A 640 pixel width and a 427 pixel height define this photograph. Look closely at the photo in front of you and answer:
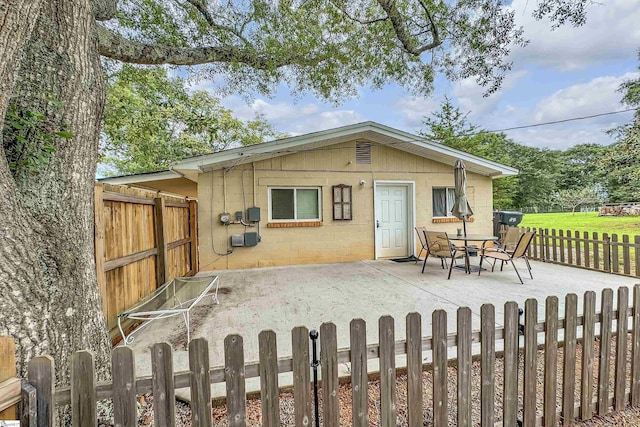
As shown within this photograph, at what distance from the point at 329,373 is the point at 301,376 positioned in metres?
0.14

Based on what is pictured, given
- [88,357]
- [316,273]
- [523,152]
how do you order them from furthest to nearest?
[523,152], [316,273], [88,357]

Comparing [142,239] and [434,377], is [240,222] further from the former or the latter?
[434,377]

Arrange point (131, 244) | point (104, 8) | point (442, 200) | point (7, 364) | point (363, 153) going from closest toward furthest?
1. point (7, 364)
2. point (104, 8)
3. point (131, 244)
4. point (363, 153)
5. point (442, 200)

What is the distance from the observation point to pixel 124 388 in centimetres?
117

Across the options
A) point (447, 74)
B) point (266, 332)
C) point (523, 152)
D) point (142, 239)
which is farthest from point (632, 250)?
point (523, 152)

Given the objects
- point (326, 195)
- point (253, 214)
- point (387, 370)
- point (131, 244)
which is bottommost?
point (387, 370)

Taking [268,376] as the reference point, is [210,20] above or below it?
above

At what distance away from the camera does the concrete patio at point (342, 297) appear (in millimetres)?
3002

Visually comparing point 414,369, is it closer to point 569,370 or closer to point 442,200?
point 569,370

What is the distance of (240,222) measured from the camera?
669 centimetres

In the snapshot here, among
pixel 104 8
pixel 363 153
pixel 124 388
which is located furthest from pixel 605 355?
pixel 363 153

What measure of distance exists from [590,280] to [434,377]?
533 centimetres

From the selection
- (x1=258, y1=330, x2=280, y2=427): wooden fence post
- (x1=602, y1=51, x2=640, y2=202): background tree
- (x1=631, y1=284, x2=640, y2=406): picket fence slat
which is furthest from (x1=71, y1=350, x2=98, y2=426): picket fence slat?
(x1=602, y1=51, x2=640, y2=202): background tree

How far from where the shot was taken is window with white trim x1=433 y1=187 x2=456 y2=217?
8.09m
